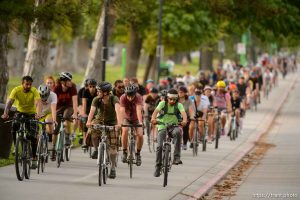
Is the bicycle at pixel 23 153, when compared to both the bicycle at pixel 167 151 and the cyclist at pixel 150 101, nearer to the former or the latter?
the bicycle at pixel 167 151

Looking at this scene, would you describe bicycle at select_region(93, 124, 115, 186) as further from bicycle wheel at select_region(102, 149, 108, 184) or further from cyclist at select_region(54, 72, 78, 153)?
cyclist at select_region(54, 72, 78, 153)

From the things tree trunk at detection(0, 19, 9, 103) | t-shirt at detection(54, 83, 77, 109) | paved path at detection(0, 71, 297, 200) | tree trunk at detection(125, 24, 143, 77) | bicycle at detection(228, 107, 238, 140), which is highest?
tree trunk at detection(125, 24, 143, 77)

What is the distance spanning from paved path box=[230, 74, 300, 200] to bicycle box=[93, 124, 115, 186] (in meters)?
2.09

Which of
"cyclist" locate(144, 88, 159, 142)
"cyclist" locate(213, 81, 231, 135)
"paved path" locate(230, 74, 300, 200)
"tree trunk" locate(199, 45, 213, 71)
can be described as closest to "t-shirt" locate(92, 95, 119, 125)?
"paved path" locate(230, 74, 300, 200)

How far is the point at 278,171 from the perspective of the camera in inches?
832

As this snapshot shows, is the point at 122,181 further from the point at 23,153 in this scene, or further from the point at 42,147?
the point at 23,153

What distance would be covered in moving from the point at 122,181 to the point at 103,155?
1.30 meters

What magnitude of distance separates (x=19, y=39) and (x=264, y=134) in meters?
31.3


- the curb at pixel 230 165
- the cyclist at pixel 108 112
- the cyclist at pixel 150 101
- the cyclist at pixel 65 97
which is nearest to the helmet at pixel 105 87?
the cyclist at pixel 108 112

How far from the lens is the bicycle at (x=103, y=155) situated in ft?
53.2

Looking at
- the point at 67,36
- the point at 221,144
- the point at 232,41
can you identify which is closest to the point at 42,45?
the point at 221,144

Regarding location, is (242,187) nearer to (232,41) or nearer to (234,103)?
(234,103)

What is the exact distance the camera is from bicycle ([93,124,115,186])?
1622 cm

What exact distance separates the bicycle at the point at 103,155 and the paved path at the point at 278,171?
2.09 meters
